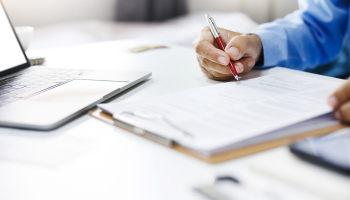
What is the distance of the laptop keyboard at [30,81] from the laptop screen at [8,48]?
36 mm

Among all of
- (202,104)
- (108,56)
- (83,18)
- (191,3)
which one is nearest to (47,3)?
(83,18)

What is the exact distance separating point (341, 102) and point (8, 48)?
67cm

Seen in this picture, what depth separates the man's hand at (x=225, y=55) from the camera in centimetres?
51

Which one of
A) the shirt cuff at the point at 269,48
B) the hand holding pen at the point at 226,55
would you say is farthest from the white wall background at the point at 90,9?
the hand holding pen at the point at 226,55

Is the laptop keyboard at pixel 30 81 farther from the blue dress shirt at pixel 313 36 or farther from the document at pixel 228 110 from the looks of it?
the blue dress shirt at pixel 313 36

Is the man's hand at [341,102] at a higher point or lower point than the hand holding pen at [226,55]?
lower

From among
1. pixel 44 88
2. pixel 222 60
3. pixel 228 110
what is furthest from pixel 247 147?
pixel 44 88

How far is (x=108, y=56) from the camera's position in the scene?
801mm

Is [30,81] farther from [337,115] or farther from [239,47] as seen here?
[337,115]

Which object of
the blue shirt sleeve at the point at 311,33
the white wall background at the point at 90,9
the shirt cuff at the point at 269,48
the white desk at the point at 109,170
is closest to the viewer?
the white desk at the point at 109,170

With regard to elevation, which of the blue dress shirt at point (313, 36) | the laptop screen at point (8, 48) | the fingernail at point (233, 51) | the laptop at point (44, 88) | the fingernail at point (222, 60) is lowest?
the blue dress shirt at point (313, 36)

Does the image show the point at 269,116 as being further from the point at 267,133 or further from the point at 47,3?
the point at 47,3

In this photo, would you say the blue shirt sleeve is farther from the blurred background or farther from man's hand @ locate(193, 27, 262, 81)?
the blurred background

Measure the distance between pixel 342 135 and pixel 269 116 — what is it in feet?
0.25
